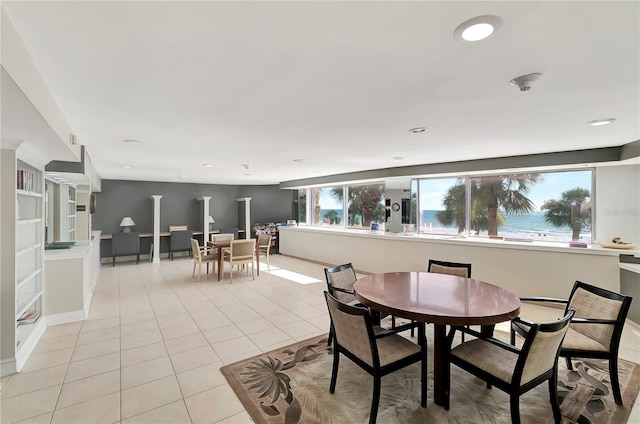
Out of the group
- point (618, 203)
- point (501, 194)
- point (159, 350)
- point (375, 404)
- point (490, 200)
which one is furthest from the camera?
point (490, 200)

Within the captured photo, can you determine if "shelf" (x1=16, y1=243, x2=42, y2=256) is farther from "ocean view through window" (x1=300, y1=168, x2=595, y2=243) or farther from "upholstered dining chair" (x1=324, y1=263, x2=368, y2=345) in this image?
"ocean view through window" (x1=300, y1=168, x2=595, y2=243)

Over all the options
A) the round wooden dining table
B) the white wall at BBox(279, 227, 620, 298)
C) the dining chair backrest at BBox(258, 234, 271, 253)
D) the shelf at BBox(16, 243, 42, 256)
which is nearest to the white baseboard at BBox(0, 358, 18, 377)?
the shelf at BBox(16, 243, 42, 256)

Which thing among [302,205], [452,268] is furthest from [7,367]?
[302,205]

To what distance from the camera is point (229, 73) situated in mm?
1792

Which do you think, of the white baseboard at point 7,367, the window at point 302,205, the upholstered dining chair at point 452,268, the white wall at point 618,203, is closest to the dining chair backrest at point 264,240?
the window at point 302,205

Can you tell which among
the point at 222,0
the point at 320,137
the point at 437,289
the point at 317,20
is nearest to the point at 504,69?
the point at 317,20

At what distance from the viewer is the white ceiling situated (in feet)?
4.07

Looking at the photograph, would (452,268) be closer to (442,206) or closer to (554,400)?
(554,400)

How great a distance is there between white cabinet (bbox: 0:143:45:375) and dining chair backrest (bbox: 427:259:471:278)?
418cm

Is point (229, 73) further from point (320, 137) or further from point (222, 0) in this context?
point (320, 137)

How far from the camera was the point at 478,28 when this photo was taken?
4.32 ft

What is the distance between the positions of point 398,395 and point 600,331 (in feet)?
5.27

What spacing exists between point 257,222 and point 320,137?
6976 millimetres

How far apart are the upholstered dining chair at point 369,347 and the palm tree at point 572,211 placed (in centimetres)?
404
